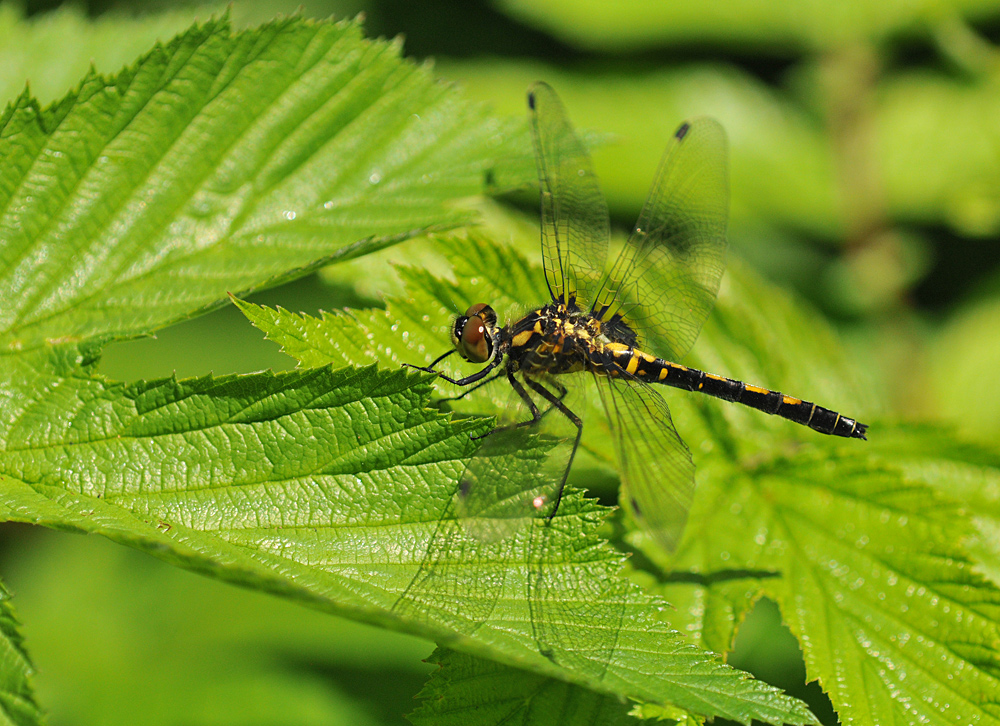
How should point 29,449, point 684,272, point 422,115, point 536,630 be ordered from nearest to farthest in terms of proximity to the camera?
point 536,630, point 29,449, point 422,115, point 684,272

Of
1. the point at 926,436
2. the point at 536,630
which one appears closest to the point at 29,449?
the point at 536,630

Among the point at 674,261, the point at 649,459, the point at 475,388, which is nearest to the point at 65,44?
the point at 475,388

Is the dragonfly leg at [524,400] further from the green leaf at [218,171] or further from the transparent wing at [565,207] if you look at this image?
the green leaf at [218,171]

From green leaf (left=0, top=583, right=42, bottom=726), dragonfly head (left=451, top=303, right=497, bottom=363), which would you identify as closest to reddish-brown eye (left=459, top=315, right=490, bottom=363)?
dragonfly head (left=451, top=303, right=497, bottom=363)

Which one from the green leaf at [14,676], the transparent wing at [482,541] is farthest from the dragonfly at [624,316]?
the green leaf at [14,676]

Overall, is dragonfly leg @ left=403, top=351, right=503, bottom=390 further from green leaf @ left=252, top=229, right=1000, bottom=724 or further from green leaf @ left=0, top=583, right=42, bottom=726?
green leaf @ left=0, top=583, right=42, bottom=726

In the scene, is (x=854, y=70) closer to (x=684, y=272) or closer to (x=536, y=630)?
(x=684, y=272)
